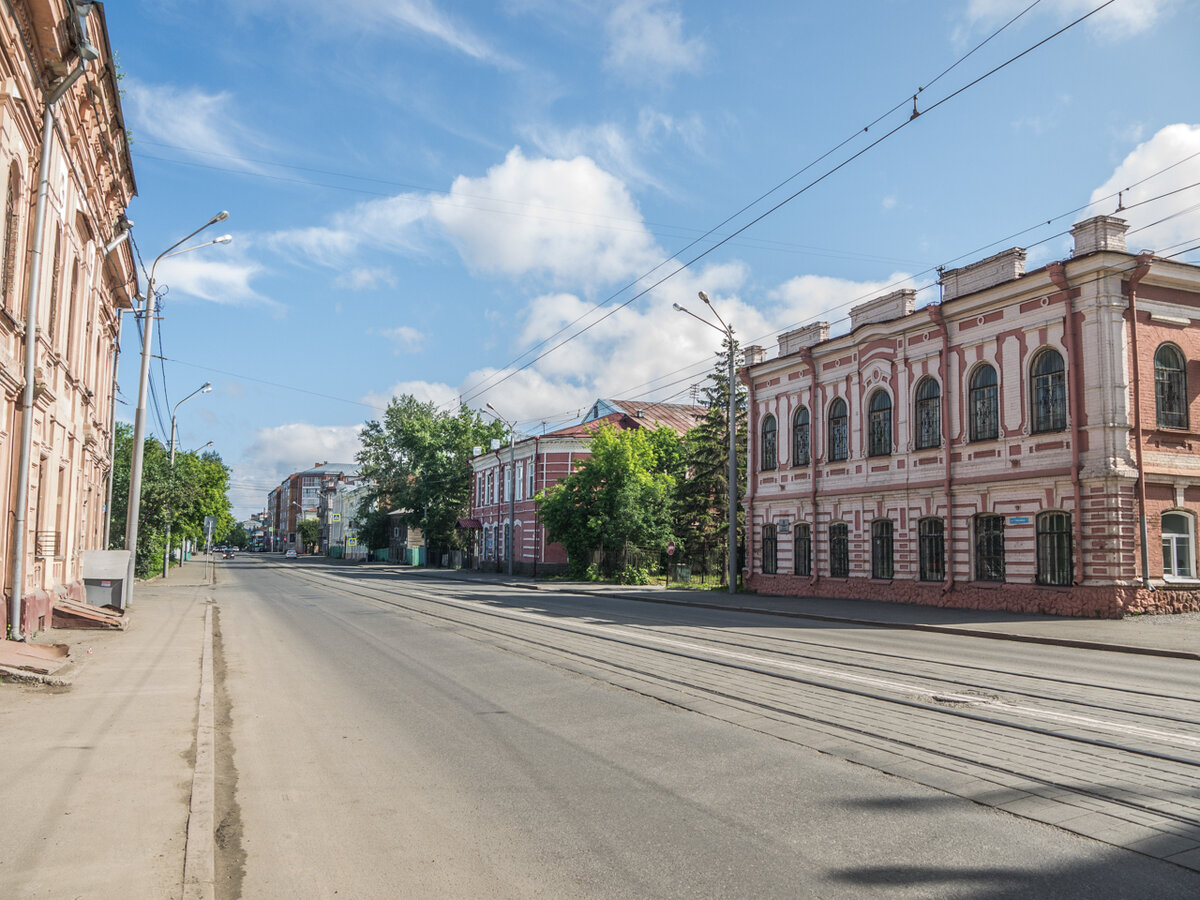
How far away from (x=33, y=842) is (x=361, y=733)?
11.6 feet

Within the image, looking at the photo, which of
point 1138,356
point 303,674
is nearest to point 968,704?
point 303,674

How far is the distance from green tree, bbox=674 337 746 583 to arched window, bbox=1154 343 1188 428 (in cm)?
2375

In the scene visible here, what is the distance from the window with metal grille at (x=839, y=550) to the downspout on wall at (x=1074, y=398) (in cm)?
892

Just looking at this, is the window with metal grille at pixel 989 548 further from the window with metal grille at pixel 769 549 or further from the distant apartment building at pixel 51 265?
the distant apartment building at pixel 51 265

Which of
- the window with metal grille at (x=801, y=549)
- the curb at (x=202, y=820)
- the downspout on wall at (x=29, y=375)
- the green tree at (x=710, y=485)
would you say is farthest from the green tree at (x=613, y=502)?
the curb at (x=202, y=820)

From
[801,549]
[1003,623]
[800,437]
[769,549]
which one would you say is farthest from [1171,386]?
[769,549]

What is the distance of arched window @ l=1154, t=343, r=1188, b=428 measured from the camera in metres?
21.7

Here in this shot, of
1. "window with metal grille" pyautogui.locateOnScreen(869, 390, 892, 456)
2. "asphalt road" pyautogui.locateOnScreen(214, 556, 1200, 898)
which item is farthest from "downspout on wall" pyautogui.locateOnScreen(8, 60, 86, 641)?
"window with metal grille" pyautogui.locateOnScreen(869, 390, 892, 456)

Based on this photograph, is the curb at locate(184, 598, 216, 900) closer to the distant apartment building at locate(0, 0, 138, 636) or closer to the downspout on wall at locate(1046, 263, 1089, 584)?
the distant apartment building at locate(0, 0, 138, 636)

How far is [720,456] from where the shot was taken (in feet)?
152

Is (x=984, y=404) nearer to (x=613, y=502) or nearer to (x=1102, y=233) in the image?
(x=1102, y=233)

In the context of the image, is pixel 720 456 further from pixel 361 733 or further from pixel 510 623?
pixel 361 733

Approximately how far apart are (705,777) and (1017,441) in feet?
65.2

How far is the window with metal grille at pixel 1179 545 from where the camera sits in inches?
829
